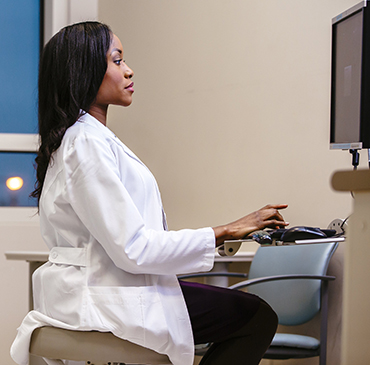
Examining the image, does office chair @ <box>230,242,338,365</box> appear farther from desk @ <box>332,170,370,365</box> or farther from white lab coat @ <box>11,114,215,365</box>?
desk @ <box>332,170,370,365</box>

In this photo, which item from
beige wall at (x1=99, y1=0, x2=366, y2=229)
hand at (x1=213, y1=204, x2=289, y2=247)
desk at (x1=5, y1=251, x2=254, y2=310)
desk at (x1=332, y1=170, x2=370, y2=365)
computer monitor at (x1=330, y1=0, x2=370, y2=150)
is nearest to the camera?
desk at (x1=332, y1=170, x2=370, y2=365)

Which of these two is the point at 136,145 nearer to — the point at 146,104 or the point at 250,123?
the point at 146,104

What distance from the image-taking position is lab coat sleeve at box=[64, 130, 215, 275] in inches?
46.7

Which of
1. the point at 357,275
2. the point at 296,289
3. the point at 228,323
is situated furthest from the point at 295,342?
the point at 357,275

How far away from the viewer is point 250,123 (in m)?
2.68

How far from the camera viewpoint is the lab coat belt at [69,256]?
1.26 metres

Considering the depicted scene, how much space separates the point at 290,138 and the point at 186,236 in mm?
1468

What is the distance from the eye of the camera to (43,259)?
2115 mm

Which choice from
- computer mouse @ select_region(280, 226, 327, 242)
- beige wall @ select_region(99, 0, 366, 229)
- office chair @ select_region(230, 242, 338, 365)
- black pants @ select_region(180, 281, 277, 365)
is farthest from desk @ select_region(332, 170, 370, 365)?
beige wall @ select_region(99, 0, 366, 229)

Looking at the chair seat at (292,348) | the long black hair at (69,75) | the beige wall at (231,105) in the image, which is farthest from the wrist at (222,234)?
the beige wall at (231,105)

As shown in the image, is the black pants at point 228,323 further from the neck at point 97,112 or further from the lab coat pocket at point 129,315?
the neck at point 97,112

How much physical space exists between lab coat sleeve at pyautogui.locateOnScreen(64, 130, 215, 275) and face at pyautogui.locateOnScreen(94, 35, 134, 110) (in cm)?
27

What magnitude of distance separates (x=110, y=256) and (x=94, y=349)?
0.75 ft

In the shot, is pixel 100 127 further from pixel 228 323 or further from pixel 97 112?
pixel 228 323
